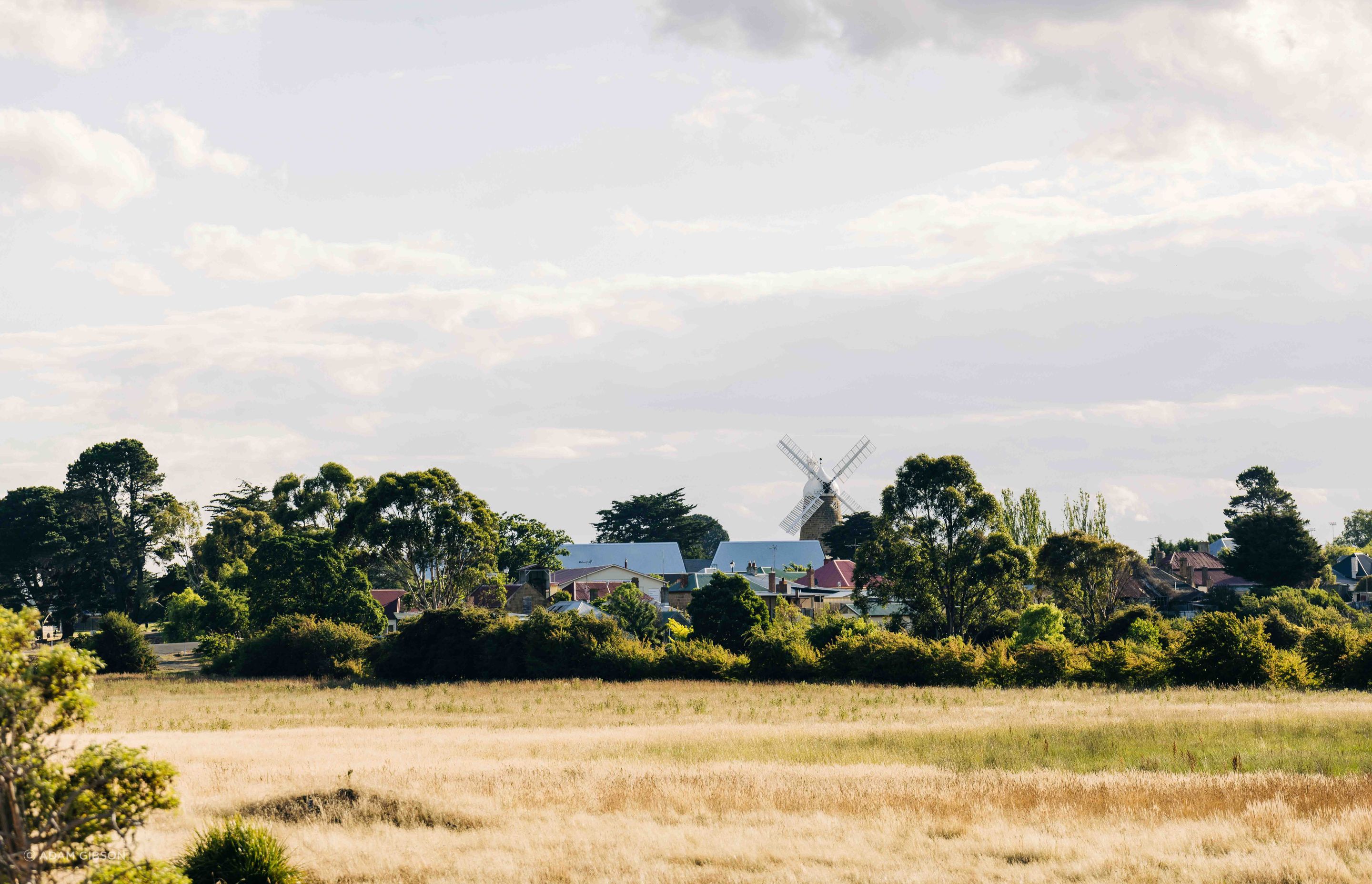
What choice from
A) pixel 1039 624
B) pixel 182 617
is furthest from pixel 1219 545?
pixel 182 617

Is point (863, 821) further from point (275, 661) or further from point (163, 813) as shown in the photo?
point (275, 661)

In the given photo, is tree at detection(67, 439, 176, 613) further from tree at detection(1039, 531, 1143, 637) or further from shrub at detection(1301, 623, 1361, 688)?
shrub at detection(1301, 623, 1361, 688)

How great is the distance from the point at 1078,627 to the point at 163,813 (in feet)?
199

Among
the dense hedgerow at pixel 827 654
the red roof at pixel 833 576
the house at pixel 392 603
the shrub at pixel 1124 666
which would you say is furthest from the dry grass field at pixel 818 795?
the red roof at pixel 833 576

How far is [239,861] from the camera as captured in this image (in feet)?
41.7

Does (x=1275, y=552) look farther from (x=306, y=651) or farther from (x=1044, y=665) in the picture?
(x=306, y=651)

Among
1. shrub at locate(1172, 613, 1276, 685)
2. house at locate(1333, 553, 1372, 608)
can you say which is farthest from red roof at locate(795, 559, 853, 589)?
shrub at locate(1172, 613, 1276, 685)

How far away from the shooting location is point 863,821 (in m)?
15.9

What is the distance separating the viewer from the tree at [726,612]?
2552 inches

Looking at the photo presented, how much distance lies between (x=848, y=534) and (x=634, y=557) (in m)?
25.0

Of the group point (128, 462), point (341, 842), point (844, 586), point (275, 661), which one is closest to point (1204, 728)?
point (341, 842)

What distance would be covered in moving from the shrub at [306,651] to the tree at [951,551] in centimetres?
3033

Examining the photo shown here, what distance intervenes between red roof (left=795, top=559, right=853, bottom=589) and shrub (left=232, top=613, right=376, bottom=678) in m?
54.9

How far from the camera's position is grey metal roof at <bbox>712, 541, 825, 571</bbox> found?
458ft
